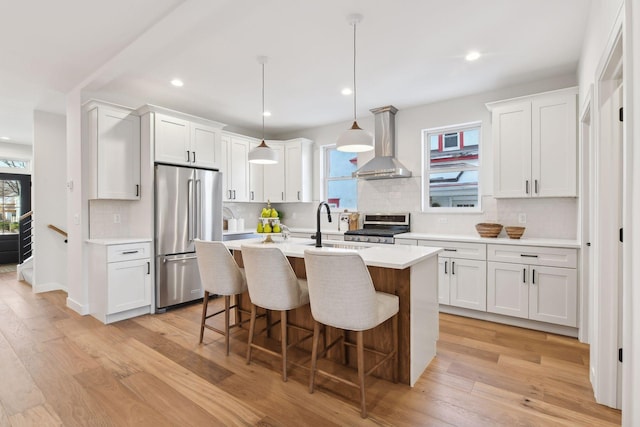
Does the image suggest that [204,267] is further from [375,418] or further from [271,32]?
[271,32]

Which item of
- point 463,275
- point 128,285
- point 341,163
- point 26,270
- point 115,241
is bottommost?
point 26,270

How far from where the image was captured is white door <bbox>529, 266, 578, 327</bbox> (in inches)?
126

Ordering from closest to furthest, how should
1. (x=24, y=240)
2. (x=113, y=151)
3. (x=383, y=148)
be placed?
1. (x=113, y=151)
2. (x=383, y=148)
3. (x=24, y=240)

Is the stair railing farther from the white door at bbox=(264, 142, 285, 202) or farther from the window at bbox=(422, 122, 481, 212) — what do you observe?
the window at bbox=(422, 122, 481, 212)

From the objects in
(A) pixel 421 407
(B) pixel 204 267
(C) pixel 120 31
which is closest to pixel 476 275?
(A) pixel 421 407

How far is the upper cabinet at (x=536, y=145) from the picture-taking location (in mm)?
3408

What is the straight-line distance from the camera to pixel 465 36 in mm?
2861

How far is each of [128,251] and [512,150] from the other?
458 centimetres

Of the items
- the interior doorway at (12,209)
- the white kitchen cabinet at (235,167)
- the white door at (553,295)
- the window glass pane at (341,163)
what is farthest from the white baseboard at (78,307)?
the white door at (553,295)

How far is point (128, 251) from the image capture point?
3.79 m

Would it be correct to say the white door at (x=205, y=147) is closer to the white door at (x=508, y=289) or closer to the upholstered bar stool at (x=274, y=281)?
the upholstered bar stool at (x=274, y=281)

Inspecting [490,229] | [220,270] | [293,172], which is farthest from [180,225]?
[490,229]

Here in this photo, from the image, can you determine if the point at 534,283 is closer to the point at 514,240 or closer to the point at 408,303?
the point at 514,240

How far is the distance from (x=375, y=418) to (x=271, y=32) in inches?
118
